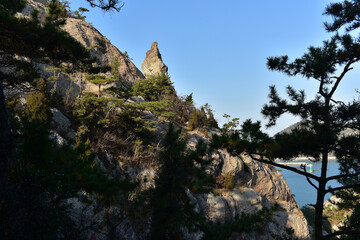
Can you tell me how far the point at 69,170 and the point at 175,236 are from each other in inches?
205

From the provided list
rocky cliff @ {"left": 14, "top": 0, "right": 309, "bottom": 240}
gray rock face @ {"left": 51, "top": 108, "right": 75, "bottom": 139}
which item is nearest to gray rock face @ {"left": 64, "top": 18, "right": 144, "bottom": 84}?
rocky cliff @ {"left": 14, "top": 0, "right": 309, "bottom": 240}

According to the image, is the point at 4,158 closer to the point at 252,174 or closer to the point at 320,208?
the point at 320,208

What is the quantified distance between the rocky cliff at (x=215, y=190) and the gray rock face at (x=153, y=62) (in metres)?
13.6

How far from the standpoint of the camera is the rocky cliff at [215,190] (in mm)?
12180

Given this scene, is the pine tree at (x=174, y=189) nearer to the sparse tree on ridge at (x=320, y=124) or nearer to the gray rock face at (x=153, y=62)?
the sparse tree on ridge at (x=320, y=124)

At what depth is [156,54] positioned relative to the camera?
167ft

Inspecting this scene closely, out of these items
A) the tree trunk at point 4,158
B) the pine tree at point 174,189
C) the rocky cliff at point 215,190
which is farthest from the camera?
the rocky cliff at point 215,190

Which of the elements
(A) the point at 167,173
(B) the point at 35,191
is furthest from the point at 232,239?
(B) the point at 35,191

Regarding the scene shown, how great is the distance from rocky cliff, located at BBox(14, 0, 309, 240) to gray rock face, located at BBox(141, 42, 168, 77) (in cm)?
1358

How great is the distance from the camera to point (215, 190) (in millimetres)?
21516

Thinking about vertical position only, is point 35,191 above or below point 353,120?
below

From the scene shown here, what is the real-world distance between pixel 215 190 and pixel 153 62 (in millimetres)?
36248

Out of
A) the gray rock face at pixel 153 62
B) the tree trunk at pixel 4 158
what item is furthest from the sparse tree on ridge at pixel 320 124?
the gray rock face at pixel 153 62

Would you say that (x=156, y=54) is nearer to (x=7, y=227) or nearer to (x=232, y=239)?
(x=232, y=239)
